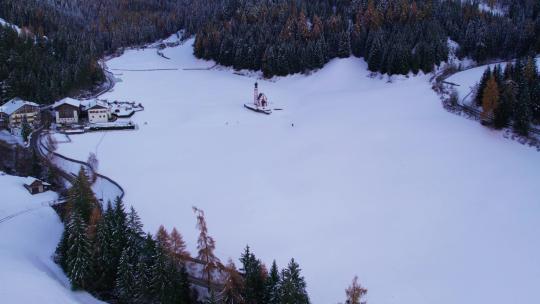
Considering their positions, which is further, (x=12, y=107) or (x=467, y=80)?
(x=467, y=80)

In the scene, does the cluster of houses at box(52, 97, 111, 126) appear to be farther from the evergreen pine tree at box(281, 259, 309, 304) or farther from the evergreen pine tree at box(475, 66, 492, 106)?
the evergreen pine tree at box(475, 66, 492, 106)

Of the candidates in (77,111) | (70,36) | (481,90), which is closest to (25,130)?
(77,111)

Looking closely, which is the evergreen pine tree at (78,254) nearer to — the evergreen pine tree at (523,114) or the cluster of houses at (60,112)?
the cluster of houses at (60,112)

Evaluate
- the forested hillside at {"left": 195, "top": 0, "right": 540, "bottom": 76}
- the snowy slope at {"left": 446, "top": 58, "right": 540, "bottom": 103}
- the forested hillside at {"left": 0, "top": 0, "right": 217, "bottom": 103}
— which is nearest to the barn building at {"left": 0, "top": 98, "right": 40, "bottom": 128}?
the forested hillside at {"left": 0, "top": 0, "right": 217, "bottom": 103}

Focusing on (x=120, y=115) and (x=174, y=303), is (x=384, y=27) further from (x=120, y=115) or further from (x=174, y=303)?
(x=174, y=303)

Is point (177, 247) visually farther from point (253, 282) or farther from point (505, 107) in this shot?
point (505, 107)
